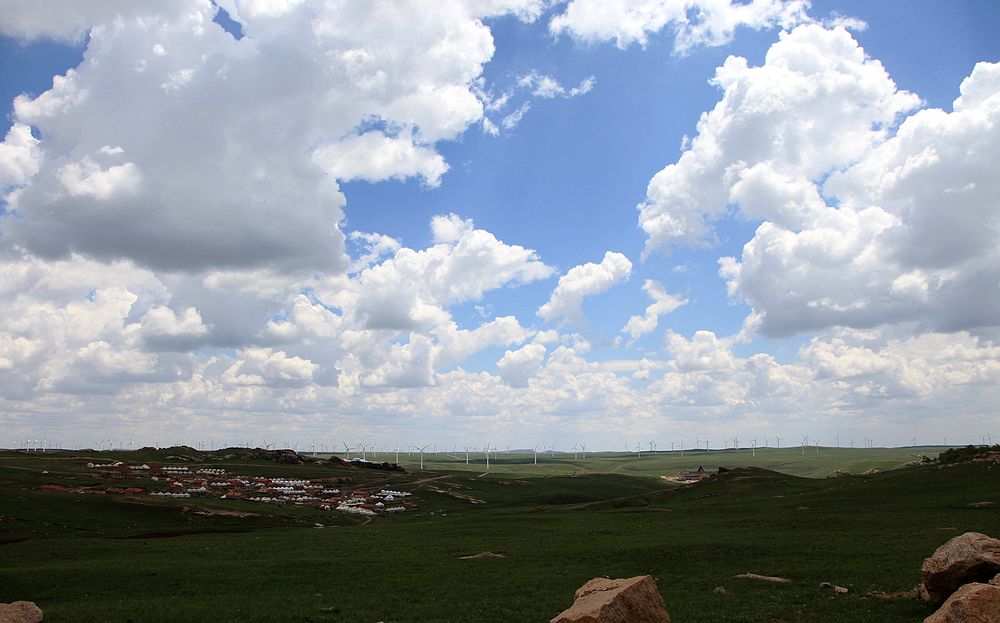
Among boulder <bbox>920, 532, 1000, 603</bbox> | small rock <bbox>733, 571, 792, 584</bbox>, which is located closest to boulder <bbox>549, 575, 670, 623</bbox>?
boulder <bbox>920, 532, 1000, 603</bbox>

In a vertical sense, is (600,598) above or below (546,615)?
above

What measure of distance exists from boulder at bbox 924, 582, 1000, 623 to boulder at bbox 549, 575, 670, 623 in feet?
32.8

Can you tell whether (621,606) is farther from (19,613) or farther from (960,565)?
(19,613)

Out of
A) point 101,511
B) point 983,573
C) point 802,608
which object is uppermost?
point 983,573

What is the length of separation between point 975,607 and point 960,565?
9.02 meters

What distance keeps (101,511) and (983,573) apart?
121m

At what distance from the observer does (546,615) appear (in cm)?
3516

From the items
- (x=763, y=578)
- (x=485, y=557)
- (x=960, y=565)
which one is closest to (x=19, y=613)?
(x=485, y=557)

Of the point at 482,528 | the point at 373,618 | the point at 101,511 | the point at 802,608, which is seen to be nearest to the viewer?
the point at 802,608

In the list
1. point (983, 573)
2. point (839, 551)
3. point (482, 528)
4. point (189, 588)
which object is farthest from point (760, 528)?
point (189, 588)

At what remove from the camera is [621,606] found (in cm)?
2344

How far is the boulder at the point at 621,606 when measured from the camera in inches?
896

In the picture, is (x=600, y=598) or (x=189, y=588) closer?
(x=600, y=598)

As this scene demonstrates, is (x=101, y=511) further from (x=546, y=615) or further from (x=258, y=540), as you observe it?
(x=546, y=615)
